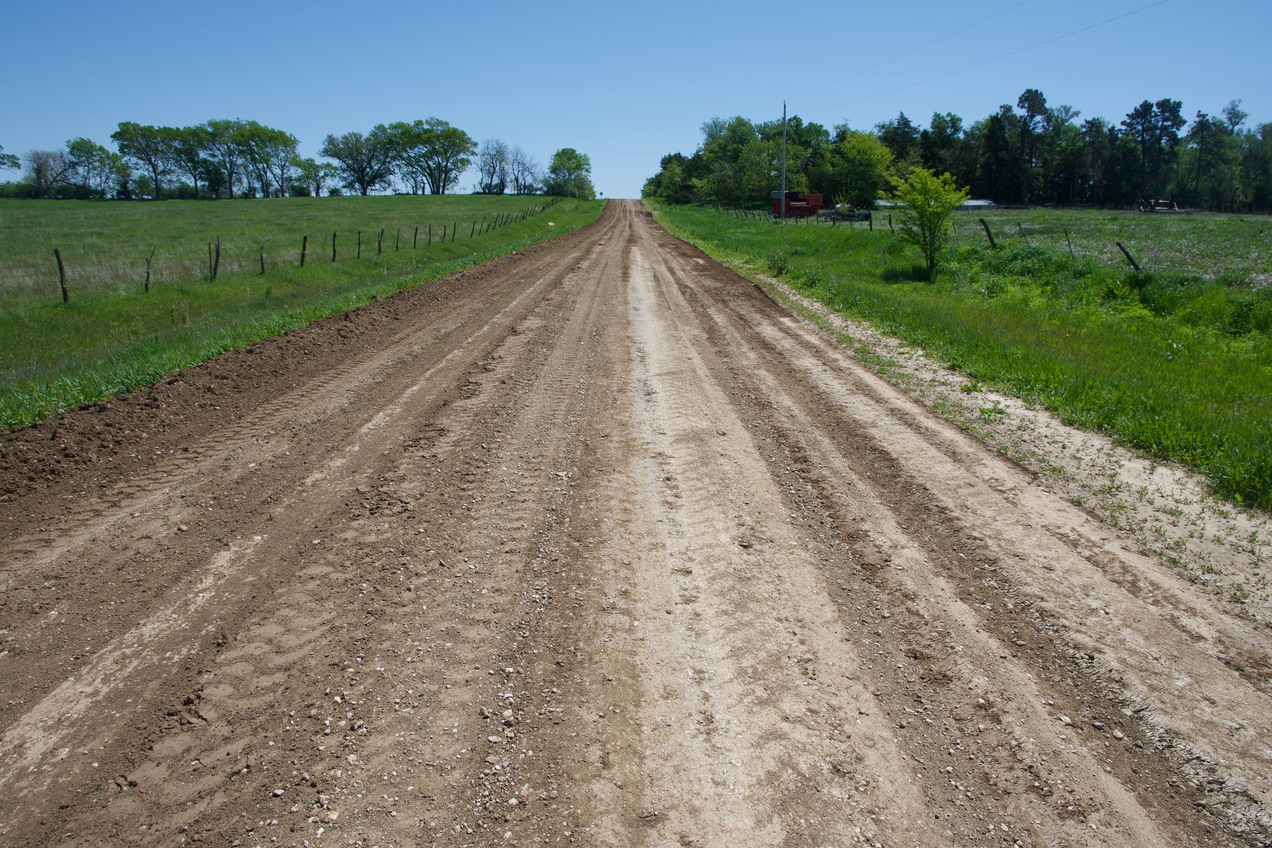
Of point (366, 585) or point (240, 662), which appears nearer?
point (240, 662)

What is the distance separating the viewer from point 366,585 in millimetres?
4500

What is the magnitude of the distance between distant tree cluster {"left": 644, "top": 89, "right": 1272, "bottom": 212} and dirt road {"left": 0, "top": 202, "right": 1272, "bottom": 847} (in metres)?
70.1

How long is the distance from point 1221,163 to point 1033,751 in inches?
4731

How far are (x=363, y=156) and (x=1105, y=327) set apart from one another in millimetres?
143068

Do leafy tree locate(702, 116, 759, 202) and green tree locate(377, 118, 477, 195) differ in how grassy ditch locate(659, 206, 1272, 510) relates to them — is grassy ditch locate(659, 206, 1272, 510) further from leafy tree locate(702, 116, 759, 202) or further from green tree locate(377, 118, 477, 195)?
green tree locate(377, 118, 477, 195)

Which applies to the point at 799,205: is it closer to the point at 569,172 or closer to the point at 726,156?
the point at 726,156

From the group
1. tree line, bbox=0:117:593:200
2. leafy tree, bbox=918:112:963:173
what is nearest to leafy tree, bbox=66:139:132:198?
tree line, bbox=0:117:593:200

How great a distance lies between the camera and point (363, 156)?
131125 millimetres

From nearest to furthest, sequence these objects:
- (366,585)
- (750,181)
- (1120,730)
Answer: (1120,730) < (366,585) < (750,181)

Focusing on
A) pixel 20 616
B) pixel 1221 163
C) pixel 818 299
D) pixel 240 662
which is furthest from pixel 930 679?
pixel 1221 163

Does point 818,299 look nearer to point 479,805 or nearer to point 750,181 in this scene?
point 479,805

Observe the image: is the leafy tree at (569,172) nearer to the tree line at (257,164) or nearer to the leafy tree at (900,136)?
the tree line at (257,164)

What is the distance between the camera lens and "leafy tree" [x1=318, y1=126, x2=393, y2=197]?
425 feet

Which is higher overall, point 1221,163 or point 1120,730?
point 1221,163
